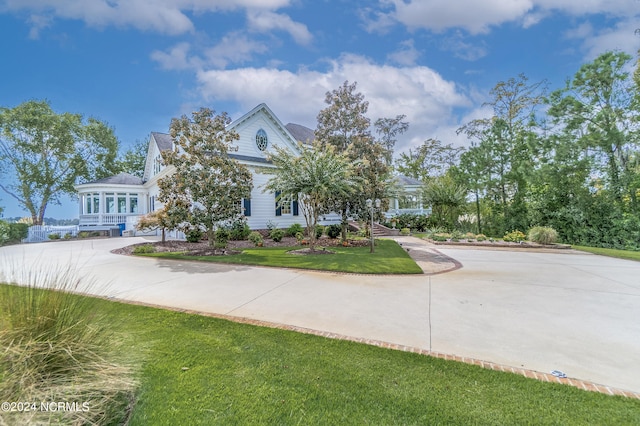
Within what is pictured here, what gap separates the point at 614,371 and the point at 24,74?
993 inches

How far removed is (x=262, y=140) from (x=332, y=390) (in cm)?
1719

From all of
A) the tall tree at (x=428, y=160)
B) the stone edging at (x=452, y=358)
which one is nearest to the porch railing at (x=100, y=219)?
the stone edging at (x=452, y=358)

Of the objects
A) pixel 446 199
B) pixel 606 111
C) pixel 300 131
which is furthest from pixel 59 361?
pixel 300 131

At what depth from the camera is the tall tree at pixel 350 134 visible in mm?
14234

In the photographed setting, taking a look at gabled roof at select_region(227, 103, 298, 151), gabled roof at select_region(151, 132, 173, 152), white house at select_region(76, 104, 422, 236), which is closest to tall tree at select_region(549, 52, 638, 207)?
white house at select_region(76, 104, 422, 236)

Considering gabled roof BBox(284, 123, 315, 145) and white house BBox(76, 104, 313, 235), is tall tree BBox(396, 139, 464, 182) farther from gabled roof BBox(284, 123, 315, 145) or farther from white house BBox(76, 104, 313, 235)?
white house BBox(76, 104, 313, 235)

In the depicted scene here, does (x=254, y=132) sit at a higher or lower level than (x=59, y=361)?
higher

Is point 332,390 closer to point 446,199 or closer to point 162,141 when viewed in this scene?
point 446,199

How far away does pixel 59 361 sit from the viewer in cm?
221

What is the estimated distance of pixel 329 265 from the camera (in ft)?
27.7

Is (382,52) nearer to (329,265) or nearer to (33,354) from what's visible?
(329,265)

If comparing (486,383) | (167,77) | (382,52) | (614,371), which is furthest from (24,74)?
(614,371)

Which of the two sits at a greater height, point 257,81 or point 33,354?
point 257,81

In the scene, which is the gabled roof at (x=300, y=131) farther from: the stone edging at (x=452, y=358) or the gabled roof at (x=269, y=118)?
the stone edging at (x=452, y=358)
